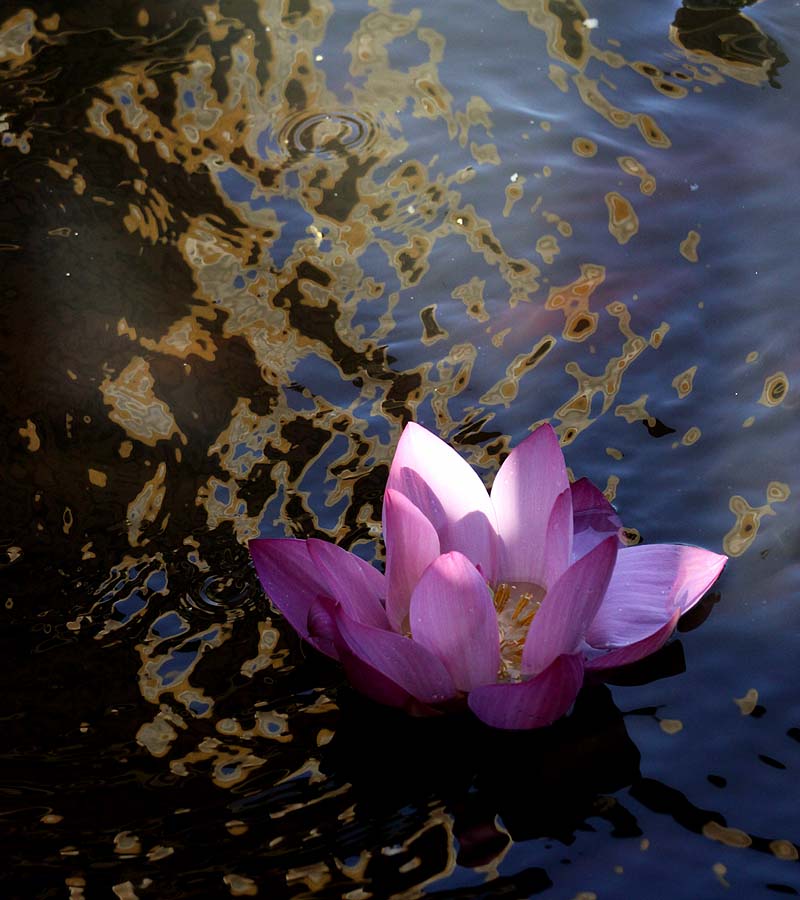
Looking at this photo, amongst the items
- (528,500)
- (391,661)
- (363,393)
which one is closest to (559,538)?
(528,500)

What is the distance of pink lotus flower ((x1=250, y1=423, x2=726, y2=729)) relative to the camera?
3.09 ft

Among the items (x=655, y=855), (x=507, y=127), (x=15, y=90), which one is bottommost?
(x=655, y=855)

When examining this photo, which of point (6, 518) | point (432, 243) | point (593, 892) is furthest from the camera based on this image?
point (432, 243)

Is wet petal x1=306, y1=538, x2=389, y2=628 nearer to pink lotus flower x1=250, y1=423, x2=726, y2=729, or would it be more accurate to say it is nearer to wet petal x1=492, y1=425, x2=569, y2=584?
pink lotus flower x1=250, y1=423, x2=726, y2=729

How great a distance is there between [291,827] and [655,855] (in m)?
0.30

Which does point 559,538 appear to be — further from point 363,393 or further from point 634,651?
point 363,393

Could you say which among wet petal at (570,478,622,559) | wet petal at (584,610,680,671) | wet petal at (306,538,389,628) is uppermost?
wet petal at (306,538,389,628)

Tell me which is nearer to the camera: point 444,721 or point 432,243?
point 444,721

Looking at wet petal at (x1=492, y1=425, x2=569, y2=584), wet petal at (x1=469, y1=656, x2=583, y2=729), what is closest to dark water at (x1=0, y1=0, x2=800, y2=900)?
wet petal at (x1=469, y1=656, x2=583, y2=729)

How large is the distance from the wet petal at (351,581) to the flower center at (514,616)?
109 mm

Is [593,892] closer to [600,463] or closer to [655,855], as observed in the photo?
[655,855]

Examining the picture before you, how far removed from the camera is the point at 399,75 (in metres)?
1.96

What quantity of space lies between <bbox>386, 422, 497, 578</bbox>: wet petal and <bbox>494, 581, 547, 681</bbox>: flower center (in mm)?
26

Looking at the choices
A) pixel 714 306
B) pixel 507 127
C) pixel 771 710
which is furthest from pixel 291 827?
pixel 507 127
